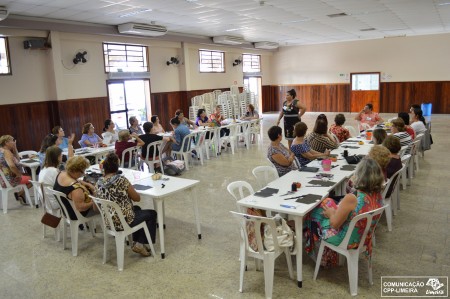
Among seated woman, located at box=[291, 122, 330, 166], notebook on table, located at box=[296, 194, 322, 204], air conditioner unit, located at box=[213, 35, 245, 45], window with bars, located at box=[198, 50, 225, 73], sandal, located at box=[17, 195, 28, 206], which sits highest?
air conditioner unit, located at box=[213, 35, 245, 45]

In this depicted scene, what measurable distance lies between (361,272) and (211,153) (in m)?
6.27

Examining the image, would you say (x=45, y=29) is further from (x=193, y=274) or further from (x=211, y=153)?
(x=193, y=274)

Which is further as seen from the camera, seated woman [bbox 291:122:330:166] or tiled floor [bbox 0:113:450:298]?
seated woman [bbox 291:122:330:166]

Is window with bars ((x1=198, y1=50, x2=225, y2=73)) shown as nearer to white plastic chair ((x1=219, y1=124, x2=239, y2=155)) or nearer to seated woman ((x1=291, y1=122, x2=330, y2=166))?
white plastic chair ((x1=219, y1=124, x2=239, y2=155))

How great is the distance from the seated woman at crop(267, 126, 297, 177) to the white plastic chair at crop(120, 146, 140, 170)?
9.40 feet

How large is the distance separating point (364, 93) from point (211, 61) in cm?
727

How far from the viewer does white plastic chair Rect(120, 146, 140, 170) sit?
6.39m

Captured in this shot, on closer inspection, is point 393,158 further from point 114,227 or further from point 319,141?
point 114,227

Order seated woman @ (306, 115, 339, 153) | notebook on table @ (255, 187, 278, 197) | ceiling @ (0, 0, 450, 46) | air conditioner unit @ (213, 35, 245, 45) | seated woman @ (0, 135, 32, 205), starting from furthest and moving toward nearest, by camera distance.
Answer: air conditioner unit @ (213, 35, 245, 45), ceiling @ (0, 0, 450, 46), seated woman @ (0, 135, 32, 205), seated woman @ (306, 115, 339, 153), notebook on table @ (255, 187, 278, 197)

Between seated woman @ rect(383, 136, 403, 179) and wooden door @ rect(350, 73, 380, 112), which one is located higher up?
wooden door @ rect(350, 73, 380, 112)

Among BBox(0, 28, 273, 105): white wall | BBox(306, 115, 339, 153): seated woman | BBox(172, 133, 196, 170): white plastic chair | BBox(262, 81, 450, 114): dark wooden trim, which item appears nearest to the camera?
BBox(306, 115, 339, 153): seated woman

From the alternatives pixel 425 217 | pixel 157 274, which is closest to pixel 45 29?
pixel 157 274

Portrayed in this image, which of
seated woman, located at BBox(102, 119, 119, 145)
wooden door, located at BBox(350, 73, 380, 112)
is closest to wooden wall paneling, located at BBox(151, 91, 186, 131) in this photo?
seated woman, located at BBox(102, 119, 119, 145)

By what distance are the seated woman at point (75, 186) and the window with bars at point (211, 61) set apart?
10645mm
